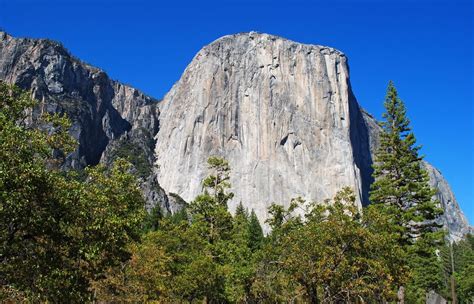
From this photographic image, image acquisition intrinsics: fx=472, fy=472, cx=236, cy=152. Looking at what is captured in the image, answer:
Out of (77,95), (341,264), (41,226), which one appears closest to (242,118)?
(77,95)

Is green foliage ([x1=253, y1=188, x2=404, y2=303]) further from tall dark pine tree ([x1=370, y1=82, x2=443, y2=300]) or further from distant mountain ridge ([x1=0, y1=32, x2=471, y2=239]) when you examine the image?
distant mountain ridge ([x1=0, y1=32, x2=471, y2=239])

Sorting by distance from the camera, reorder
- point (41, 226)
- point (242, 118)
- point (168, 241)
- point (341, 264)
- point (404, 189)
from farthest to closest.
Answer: point (242, 118) < point (168, 241) < point (404, 189) < point (341, 264) < point (41, 226)

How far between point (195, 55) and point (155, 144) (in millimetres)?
40595

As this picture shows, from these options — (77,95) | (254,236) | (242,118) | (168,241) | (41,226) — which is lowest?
(41,226)

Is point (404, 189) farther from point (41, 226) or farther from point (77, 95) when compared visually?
point (77, 95)

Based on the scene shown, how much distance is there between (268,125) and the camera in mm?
163625

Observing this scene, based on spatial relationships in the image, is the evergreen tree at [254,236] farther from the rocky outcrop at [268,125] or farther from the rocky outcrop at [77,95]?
the rocky outcrop at [268,125]

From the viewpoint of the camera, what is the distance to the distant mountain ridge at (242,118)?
6156 inches

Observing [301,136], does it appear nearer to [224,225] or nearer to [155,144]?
[155,144]

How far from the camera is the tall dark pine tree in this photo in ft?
108

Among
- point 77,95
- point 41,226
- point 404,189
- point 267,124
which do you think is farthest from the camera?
point 77,95

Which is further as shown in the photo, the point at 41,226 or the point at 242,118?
the point at 242,118

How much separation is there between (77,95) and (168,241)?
144m

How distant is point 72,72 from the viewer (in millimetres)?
173250
